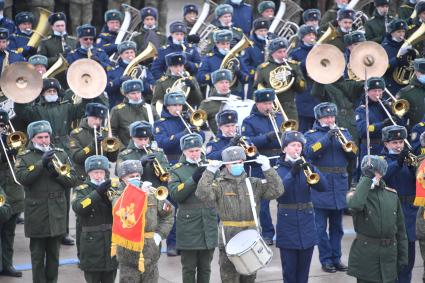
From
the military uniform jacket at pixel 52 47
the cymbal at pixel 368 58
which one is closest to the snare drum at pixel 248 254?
the cymbal at pixel 368 58

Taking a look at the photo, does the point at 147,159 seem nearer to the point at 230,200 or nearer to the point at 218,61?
the point at 230,200

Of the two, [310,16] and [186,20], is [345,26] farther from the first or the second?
[186,20]

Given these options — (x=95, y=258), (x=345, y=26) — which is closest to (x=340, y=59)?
(x=345, y=26)

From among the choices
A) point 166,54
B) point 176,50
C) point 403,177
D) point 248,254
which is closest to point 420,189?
point 403,177

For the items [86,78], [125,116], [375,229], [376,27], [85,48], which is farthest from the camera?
[376,27]

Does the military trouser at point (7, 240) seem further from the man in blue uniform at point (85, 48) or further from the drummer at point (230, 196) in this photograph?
the man in blue uniform at point (85, 48)

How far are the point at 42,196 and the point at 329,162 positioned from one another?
3.74 meters

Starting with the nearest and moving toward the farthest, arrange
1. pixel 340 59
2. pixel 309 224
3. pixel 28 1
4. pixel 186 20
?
pixel 309 224 < pixel 340 59 < pixel 186 20 < pixel 28 1

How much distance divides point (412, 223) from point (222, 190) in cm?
280

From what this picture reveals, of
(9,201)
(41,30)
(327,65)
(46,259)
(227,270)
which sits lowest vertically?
(46,259)

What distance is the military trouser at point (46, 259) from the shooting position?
15.5 m

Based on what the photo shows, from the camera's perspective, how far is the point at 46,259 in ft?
51.3

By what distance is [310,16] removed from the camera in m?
22.1

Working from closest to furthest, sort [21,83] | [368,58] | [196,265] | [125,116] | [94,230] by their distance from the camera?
[94,230] → [196,265] → [21,83] → [125,116] → [368,58]
